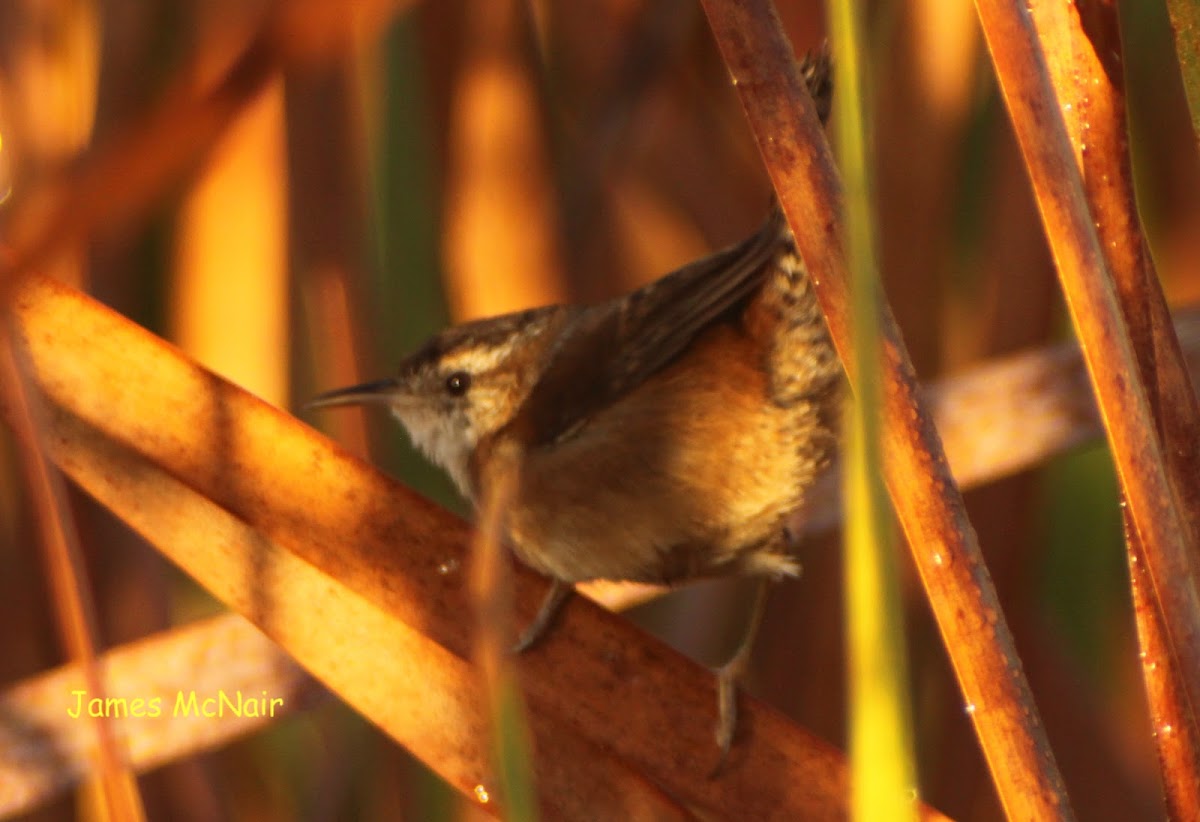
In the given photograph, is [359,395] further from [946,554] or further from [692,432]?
[946,554]

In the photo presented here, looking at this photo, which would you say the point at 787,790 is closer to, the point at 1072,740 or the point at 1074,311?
the point at 1074,311

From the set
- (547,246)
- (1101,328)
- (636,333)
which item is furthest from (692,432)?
(1101,328)

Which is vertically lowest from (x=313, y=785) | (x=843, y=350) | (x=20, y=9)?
(x=843, y=350)

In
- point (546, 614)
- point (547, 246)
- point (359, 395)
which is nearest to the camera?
point (546, 614)

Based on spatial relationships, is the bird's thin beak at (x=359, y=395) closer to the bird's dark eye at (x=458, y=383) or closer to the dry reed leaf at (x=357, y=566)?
the bird's dark eye at (x=458, y=383)

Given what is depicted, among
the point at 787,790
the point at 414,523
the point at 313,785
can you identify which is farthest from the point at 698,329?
the point at 313,785

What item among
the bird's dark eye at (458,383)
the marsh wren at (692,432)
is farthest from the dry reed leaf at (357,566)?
the bird's dark eye at (458,383)
